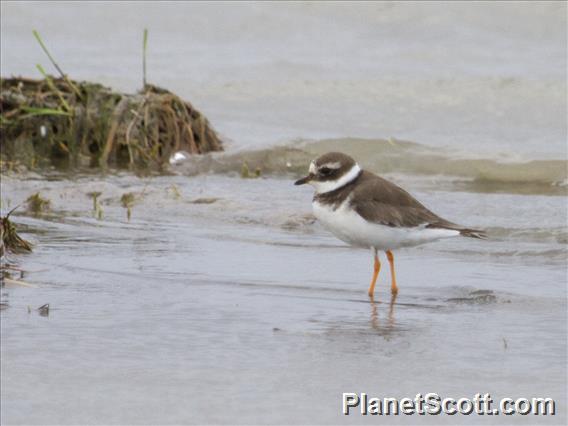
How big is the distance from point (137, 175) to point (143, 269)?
14.2 feet

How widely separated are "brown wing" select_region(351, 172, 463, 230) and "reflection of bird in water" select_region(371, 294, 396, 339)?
55 centimetres

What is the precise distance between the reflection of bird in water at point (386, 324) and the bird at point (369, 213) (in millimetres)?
245

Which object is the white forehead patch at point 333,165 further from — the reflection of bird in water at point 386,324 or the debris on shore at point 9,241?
the debris on shore at point 9,241

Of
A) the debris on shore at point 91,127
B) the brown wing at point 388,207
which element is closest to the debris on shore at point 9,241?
the brown wing at point 388,207

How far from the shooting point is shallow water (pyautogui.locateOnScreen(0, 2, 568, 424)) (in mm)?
4898

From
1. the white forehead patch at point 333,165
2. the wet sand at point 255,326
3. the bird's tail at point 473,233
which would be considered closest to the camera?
the wet sand at point 255,326

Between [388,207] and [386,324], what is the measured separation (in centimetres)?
106

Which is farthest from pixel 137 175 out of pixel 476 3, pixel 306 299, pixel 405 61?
pixel 476 3

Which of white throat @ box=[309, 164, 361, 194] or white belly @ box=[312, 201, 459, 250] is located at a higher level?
white throat @ box=[309, 164, 361, 194]

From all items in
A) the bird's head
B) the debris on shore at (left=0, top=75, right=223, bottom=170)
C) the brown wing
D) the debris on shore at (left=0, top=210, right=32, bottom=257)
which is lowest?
the debris on shore at (left=0, top=75, right=223, bottom=170)

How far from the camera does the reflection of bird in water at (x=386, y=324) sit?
5750 millimetres

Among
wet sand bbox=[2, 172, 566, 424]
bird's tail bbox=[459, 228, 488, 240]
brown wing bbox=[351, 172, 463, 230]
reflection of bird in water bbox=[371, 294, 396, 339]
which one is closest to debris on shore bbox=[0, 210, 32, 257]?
wet sand bbox=[2, 172, 566, 424]

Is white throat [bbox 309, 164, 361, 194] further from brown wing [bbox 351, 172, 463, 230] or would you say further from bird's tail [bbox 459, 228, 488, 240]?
bird's tail [bbox 459, 228, 488, 240]

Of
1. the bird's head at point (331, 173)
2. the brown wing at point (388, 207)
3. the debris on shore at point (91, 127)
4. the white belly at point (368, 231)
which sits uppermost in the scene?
the bird's head at point (331, 173)
